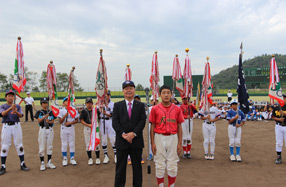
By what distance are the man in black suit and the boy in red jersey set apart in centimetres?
30

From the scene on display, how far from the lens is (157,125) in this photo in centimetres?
407

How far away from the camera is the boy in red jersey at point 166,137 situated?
3916 mm

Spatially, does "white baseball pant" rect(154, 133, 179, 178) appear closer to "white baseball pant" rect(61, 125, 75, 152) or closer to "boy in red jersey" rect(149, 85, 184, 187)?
"boy in red jersey" rect(149, 85, 184, 187)

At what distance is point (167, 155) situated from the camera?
3977 mm

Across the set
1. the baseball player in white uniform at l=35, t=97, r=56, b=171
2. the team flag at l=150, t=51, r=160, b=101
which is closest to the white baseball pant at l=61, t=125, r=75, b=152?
the baseball player in white uniform at l=35, t=97, r=56, b=171

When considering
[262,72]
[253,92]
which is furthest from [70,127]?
[253,92]

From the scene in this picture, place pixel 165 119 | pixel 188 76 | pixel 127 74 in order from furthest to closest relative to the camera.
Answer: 1. pixel 127 74
2. pixel 188 76
3. pixel 165 119

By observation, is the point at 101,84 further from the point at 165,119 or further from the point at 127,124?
the point at 165,119

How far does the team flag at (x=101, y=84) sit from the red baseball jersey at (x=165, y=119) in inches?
104

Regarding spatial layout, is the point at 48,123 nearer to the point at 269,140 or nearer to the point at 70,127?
the point at 70,127

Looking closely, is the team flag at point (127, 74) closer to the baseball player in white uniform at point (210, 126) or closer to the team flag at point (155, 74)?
the team flag at point (155, 74)

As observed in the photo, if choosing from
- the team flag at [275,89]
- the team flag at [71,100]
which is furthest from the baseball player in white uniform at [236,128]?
the team flag at [71,100]

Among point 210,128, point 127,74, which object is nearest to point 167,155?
point 210,128

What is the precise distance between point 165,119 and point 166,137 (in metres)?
0.36
